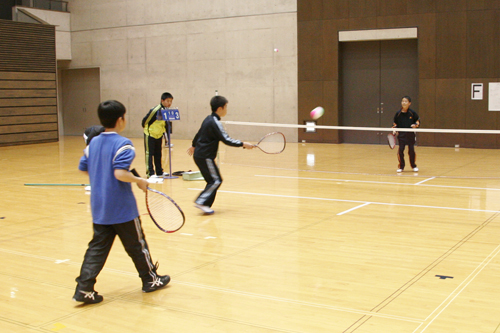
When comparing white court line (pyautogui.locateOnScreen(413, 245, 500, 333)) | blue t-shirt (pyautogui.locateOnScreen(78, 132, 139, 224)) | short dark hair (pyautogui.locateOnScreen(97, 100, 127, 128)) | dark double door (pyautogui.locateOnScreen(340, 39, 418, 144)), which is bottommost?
white court line (pyautogui.locateOnScreen(413, 245, 500, 333))

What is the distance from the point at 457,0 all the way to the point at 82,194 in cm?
1405

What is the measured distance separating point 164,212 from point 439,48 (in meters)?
16.0

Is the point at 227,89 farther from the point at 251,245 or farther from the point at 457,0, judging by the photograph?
the point at 251,245

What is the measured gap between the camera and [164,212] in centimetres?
489

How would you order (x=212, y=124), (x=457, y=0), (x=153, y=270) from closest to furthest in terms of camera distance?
(x=153, y=270) → (x=212, y=124) → (x=457, y=0)

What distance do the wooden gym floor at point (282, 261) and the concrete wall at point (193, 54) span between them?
36.4ft

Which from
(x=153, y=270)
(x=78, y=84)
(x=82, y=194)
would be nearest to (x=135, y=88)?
(x=78, y=84)

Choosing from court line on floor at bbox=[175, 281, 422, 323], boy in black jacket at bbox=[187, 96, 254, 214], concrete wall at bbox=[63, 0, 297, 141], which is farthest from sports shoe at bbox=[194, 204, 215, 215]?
concrete wall at bbox=[63, 0, 297, 141]

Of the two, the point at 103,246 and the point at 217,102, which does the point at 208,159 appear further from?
the point at 103,246

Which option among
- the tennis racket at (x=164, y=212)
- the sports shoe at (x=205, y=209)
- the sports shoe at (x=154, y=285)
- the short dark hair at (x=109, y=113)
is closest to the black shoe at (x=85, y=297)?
the sports shoe at (x=154, y=285)

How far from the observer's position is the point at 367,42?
2008cm

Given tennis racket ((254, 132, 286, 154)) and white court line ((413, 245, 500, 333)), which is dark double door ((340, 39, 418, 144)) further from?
white court line ((413, 245, 500, 333))

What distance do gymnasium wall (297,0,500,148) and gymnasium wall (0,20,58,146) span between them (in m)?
10.9

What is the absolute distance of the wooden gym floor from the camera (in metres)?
4.12
